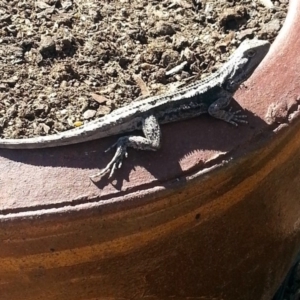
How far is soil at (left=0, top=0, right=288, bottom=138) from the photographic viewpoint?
1.87 meters

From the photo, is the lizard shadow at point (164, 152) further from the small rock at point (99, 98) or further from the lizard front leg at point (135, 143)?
the small rock at point (99, 98)

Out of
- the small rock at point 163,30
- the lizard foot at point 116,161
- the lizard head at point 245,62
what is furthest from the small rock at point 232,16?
the lizard foot at point 116,161

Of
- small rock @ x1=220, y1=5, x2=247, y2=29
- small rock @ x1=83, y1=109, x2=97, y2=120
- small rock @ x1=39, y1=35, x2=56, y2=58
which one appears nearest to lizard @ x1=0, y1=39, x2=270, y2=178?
small rock @ x1=83, y1=109, x2=97, y2=120

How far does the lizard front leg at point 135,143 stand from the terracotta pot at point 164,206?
0.07 feet

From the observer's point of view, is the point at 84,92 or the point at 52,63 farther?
the point at 52,63

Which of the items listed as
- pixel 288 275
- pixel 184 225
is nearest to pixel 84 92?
pixel 184 225

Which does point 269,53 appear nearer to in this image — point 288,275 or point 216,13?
point 216,13

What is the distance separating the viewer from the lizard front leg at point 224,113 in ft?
5.18

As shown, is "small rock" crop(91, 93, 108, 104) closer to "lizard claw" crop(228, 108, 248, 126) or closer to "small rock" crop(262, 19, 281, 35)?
"lizard claw" crop(228, 108, 248, 126)

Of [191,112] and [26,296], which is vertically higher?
[191,112]

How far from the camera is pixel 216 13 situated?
2174 millimetres

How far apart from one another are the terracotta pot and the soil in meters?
0.29

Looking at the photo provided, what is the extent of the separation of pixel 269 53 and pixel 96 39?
2.04 feet

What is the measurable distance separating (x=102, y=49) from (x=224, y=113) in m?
0.61
